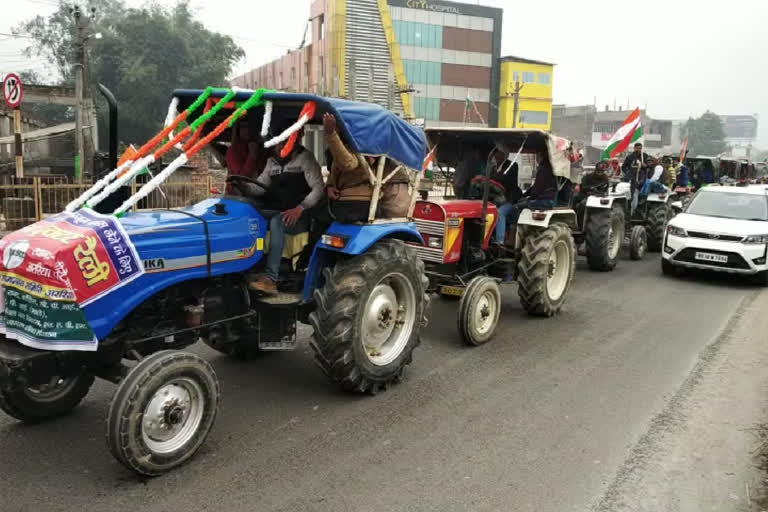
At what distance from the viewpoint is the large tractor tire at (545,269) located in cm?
777

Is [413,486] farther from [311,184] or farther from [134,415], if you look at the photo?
[311,184]

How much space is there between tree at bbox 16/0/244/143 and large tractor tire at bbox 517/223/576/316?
4368 centimetres

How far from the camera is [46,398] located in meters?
4.50

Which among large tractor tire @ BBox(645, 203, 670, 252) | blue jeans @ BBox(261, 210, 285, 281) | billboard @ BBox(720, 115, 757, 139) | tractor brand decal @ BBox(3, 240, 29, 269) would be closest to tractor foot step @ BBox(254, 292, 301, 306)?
blue jeans @ BBox(261, 210, 285, 281)

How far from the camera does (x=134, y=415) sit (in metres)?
3.62

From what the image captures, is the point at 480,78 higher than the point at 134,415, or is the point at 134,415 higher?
the point at 480,78

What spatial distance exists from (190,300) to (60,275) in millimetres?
1144

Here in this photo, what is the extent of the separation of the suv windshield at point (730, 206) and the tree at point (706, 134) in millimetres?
105510

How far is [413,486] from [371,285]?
1712mm

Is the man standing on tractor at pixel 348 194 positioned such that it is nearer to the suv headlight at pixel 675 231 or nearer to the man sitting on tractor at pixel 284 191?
the man sitting on tractor at pixel 284 191

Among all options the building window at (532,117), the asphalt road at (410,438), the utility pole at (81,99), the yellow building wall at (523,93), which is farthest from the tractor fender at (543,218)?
the building window at (532,117)

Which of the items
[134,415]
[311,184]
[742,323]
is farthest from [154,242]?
[742,323]

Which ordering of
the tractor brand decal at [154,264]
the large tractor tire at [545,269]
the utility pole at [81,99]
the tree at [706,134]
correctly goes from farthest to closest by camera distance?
the tree at [706,134] < the utility pole at [81,99] < the large tractor tire at [545,269] < the tractor brand decal at [154,264]

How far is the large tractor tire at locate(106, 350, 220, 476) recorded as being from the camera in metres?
3.61
